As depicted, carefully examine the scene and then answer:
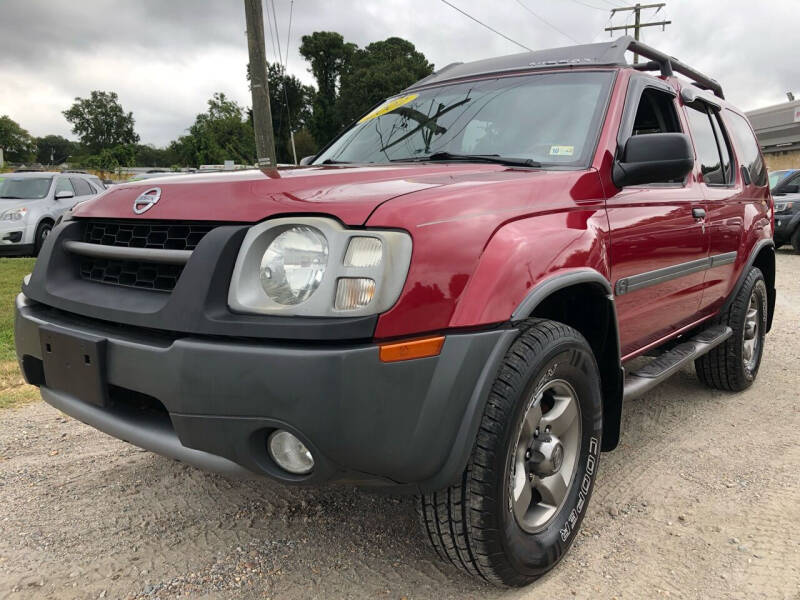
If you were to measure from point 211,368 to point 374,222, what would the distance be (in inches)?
22.4

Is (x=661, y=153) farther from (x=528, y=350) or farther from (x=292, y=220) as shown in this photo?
(x=292, y=220)

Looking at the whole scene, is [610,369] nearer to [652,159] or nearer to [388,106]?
[652,159]


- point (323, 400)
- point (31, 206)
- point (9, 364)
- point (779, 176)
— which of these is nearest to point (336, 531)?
point (323, 400)

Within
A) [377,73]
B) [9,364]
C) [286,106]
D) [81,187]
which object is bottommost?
[9,364]

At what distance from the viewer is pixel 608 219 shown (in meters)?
2.45

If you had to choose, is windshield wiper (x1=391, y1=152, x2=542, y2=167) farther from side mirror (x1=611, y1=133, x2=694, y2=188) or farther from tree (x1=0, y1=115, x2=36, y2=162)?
tree (x1=0, y1=115, x2=36, y2=162)

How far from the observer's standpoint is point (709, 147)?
3715 mm

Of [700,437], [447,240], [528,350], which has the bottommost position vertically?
[700,437]

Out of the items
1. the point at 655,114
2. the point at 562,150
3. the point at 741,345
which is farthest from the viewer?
the point at 741,345

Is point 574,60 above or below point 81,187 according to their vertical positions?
above

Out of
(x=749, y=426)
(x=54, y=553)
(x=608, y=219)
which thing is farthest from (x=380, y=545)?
(x=749, y=426)

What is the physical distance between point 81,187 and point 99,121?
79233 millimetres

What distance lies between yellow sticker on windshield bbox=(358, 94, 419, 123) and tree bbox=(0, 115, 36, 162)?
91.2 meters

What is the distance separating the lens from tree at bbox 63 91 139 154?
267 feet
